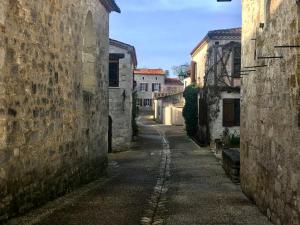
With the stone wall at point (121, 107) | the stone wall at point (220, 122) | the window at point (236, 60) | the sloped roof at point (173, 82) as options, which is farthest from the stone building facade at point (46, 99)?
the sloped roof at point (173, 82)

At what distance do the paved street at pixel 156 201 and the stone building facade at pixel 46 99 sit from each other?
454 mm

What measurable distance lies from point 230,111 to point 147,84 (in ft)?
152

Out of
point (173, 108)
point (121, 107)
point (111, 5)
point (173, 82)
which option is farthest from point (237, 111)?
point (173, 82)

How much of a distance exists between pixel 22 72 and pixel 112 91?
16.7 meters

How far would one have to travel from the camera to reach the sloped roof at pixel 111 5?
13.8m

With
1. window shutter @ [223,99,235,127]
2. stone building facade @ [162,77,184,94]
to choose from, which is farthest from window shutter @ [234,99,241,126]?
stone building facade @ [162,77,184,94]

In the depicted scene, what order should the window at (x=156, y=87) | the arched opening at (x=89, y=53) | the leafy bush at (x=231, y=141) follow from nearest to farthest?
the arched opening at (x=89, y=53) → the leafy bush at (x=231, y=141) → the window at (x=156, y=87)

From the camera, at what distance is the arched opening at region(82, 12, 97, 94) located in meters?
12.2

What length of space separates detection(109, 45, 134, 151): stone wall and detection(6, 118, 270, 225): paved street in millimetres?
6889

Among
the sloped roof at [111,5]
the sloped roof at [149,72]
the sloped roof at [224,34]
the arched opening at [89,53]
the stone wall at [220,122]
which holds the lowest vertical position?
the stone wall at [220,122]

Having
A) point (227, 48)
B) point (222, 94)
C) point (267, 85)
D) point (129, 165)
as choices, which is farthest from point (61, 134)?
point (227, 48)

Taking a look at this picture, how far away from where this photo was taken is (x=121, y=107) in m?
23.9

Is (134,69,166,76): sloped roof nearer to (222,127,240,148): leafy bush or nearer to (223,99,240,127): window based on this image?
(223,99,240,127): window

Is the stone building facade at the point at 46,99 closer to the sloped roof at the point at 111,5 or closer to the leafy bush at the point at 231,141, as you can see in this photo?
the sloped roof at the point at 111,5
